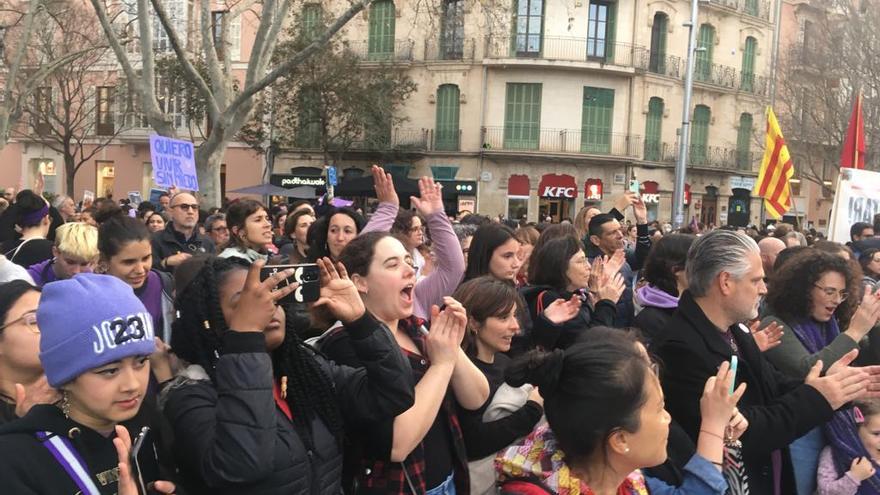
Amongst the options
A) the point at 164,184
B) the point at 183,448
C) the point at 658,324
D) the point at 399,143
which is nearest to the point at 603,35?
the point at 399,143

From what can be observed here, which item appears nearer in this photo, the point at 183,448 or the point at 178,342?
the point at 183,448

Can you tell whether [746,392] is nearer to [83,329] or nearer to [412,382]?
[412,382]

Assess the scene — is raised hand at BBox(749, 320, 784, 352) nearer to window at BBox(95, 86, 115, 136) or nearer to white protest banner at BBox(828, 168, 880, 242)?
white protest banner at BBox(828, 168, 880, 242)

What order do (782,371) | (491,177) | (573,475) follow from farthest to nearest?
(491,177) → (782,371) → (573,475)

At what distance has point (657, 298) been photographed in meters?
4.01

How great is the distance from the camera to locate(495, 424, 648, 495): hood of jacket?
2.14m

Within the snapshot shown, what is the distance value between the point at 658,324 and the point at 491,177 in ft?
84.2

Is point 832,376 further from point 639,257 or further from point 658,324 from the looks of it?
point 639,257

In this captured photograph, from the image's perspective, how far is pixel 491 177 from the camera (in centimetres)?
2925

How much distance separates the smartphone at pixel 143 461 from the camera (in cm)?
203

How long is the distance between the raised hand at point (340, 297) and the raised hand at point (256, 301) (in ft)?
0.82

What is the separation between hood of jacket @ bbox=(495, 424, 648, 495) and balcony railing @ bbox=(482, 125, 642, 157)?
27.1 metres

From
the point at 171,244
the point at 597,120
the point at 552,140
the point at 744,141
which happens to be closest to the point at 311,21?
the point at 552,140

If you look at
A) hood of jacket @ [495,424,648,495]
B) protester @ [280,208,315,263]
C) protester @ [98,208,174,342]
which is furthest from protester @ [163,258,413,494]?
protester @ [280,208,315,263]
